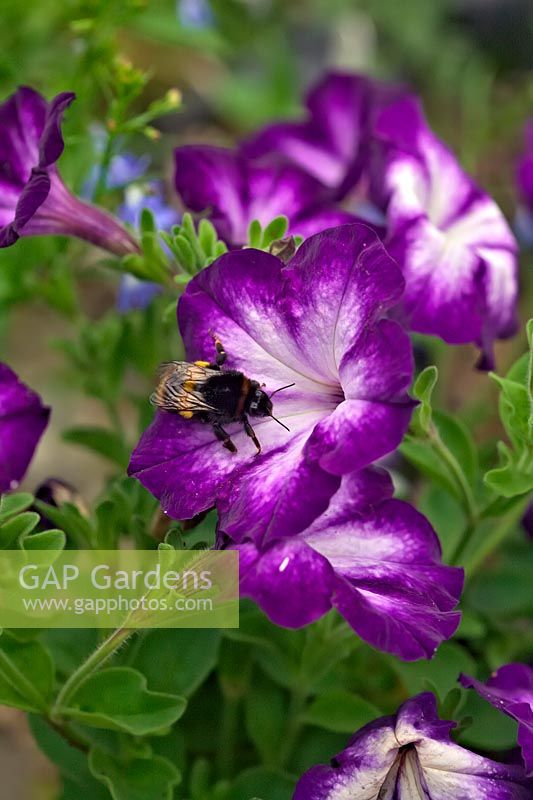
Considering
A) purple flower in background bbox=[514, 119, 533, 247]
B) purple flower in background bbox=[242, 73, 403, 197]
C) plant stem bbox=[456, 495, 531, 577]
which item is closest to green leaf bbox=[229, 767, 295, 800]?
plant stem bbox=[456, 495, 531, 577]

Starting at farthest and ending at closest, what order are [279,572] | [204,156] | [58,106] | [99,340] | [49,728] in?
[99,340] → [204,156] → [49,728] → [58,106] → [279,572]

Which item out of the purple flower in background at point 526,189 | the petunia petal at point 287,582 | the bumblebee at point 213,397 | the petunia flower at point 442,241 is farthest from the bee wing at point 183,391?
the purple flower in background at point 526,189

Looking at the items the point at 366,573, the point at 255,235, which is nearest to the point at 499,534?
the point at 366,573

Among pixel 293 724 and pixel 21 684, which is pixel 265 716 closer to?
pixel 293 724

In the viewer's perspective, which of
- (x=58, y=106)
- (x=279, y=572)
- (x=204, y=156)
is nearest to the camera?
(x=279, y=572)

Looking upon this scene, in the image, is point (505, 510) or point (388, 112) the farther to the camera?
point (388, 112)

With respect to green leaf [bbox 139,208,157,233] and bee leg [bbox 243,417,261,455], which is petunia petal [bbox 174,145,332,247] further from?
Result: bee leg [bbox 243,417,261,455]

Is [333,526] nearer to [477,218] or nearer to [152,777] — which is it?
[152,777]

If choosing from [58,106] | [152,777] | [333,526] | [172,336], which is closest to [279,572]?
[333,526]
